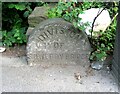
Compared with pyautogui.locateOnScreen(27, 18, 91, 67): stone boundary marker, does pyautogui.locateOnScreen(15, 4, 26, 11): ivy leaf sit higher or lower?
higher

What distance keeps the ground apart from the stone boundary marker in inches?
3.7

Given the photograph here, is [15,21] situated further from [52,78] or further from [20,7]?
[52,78]

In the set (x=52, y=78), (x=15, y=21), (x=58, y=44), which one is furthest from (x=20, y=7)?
(x=52, y=78)

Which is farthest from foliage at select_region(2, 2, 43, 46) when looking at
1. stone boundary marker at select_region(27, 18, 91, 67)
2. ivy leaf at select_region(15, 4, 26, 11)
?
stone boundary marker at select_region(27, 18, 91, 67)

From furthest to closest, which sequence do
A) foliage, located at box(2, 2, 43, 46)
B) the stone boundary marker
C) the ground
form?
foliage, located at box(2, 2, 43, 46) < the stone boundary marker < the ground

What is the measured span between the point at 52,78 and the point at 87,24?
835 mm

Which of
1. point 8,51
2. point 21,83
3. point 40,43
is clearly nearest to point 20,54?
point 8,51

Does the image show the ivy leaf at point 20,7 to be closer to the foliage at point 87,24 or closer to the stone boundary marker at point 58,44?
the foliage at point 87,24

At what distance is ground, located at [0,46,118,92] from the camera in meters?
3.25

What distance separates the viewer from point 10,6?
4.45 m

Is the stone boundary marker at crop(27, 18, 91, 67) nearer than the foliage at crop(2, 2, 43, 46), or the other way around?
the stone boundary marker at crop(27, 18, 91, 67)

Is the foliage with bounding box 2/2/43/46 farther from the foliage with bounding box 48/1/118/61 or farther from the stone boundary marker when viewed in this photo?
the stone boundary marker

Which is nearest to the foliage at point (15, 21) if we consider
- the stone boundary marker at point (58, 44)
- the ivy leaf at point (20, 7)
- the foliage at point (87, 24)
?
the ivy leaf at point (20, 7)

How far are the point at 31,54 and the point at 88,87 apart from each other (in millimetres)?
865
